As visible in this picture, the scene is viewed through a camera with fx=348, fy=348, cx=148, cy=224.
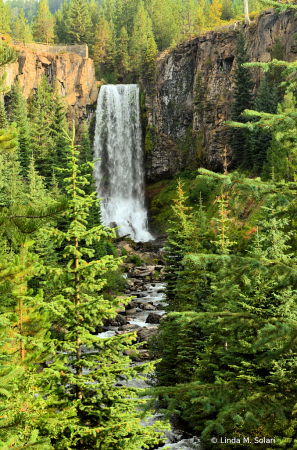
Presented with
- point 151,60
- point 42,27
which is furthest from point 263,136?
point 42,27

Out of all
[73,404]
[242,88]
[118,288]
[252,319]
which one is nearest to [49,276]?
[73,404]

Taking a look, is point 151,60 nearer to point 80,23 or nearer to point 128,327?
point 80,23

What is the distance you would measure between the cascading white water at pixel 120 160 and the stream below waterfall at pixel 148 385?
18.9 m

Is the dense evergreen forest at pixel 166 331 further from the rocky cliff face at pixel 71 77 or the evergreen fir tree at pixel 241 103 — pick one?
the rocky cliff face at pixel 71 77

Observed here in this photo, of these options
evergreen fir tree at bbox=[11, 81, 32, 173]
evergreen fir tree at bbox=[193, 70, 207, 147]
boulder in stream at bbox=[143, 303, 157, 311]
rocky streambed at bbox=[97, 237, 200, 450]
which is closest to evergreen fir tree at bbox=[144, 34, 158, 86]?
evergreen fir tree at bbox=[193, 70, 207, 147]

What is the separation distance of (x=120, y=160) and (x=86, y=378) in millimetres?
46661

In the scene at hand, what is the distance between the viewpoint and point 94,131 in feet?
174

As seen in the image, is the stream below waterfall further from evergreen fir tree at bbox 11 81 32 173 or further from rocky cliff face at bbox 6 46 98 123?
rocky cliff face at bbox 6 46 98 123

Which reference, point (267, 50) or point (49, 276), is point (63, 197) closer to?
point (49, 276)

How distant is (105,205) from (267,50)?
28.5 m

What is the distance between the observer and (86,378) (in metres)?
6.22

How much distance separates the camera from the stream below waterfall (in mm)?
11820

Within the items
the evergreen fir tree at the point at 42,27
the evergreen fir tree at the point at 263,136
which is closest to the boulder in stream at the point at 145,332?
the evergreen fir tree at the point at 263,136

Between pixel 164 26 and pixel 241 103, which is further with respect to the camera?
pixel 164 26
